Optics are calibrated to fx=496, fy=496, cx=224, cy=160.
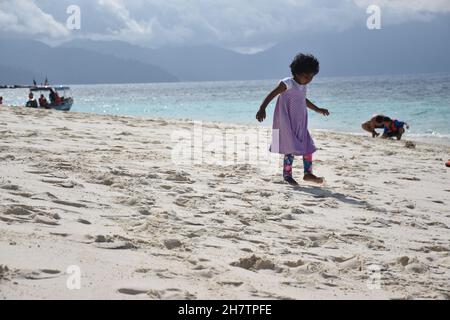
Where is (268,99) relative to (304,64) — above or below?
below

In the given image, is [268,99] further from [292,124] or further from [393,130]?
[393,130]

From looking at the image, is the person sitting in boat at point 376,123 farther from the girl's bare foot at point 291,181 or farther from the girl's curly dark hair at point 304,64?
the girl's bare foot at point 291,181

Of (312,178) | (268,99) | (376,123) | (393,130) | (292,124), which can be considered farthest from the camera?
(376,123)

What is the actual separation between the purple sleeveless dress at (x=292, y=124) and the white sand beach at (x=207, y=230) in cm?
38

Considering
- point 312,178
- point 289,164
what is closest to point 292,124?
point 289,164

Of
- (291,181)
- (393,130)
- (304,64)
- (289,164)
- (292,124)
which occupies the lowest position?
(291,181)

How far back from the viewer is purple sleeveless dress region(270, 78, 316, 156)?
17.9 ft

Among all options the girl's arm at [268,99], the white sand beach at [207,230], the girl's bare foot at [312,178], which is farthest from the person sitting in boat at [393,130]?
the girl's arm at [268,99]

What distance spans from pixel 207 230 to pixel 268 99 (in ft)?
7.61

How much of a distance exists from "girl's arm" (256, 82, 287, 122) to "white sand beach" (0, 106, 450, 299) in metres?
0.67

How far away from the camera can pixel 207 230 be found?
10.7 ft
